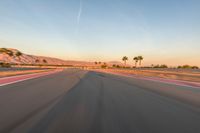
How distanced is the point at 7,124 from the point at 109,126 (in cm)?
248

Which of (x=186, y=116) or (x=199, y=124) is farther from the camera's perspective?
(x=186, y=116)

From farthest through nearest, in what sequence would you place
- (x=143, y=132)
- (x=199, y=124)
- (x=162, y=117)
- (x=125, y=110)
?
(x=125, y=110) → (x=162, y=117) → (x=199, y=124) → (x=143, y=132)

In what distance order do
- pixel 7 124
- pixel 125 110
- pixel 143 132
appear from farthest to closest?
pixel 125 110 < pixel 7 124 < pixel 143 132

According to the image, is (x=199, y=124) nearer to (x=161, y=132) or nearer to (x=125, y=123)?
(x=161, y=132)

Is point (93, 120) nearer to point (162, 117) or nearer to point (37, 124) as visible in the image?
point (37, 124)

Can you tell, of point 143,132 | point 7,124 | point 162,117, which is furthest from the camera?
point 162,117

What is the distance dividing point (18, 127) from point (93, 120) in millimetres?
1822

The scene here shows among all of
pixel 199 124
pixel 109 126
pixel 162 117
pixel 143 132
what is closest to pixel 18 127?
pixel 109 126

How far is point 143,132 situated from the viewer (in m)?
3.48

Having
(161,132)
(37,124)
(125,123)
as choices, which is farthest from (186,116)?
(37,124)

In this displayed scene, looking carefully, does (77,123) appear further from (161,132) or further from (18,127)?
Answer: (161,132)

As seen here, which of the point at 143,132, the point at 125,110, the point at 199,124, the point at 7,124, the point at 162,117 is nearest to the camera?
the point at 143,132

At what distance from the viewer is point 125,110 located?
533 centimetres

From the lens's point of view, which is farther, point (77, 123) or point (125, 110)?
point (125, 110)
